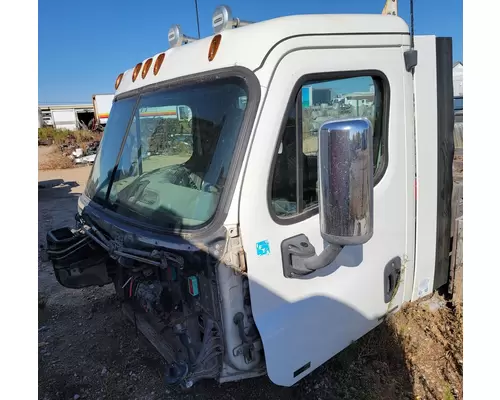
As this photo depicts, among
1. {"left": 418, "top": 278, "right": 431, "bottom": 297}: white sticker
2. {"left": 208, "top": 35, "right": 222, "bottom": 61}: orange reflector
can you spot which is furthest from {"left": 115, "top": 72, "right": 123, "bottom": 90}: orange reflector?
{"left": 418, "top": 278, "right": 431, "bottom": 297}: white sticker

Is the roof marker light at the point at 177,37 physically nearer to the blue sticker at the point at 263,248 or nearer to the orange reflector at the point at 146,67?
the orange reflector at the point at 146,67

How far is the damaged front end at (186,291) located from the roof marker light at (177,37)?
4.28 ft

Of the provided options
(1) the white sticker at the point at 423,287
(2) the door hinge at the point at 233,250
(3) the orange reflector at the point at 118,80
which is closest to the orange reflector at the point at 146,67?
(3) the orange reflector at the point at 118,80

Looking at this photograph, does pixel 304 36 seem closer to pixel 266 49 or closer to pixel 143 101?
pixel 266 49

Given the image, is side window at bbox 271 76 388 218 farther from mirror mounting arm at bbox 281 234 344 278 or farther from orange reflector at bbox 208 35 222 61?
orange reflector at bbox 208 35 222 61

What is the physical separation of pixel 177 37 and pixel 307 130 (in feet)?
4.06

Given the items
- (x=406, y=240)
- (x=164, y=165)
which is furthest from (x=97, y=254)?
(x=406, y=240)

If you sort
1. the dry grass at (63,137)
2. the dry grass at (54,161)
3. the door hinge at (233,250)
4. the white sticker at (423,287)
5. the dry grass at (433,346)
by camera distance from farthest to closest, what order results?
the dry grass at (63,137), the dry grass at (54,161), the white sticker at (423,287), the dry grass at (433,346), the door hinge at (233,250)

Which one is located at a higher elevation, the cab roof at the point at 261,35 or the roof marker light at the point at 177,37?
the roof marker light at the point at 177,37

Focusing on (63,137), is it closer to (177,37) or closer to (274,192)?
(177,37)

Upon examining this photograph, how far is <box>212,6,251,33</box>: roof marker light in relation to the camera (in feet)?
7.06

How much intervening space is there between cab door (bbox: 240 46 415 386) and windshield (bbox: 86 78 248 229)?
23 cm

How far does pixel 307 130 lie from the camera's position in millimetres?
2039

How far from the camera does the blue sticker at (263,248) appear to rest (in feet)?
6.12
